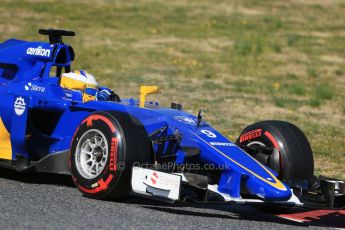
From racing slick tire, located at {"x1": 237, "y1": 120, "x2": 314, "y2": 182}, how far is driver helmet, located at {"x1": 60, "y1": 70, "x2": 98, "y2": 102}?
1.79 meters

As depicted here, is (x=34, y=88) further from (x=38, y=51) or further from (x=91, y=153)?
(x=91, y=153)

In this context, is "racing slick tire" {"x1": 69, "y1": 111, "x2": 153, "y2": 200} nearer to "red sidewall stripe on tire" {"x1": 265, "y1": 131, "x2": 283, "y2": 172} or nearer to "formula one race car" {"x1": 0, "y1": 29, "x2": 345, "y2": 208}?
"formula one race car" {"x1": 0, "y1": 29, "x2": 345, "y2": 208}

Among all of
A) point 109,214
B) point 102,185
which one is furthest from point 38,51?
point 109,214

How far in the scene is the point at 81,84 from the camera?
8.79 meters

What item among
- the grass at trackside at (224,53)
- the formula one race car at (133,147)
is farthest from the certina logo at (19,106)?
the grass at trackside at (224,53)

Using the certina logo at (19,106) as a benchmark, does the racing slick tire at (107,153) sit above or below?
below

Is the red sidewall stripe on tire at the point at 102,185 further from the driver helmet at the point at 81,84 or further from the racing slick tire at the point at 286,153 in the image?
the racing slick tire at the point at 286,153

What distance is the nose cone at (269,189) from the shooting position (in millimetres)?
7375

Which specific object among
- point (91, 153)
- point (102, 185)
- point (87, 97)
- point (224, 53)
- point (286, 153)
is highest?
point (224, 53)

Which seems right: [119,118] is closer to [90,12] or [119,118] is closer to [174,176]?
[174,176]

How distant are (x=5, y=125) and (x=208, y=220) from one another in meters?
2.55

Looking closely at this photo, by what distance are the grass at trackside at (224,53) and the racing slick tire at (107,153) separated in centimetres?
368

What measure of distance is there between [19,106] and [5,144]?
0.46m

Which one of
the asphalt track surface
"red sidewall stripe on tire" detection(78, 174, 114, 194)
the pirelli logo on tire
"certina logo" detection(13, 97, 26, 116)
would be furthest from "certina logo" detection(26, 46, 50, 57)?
the pirelli logo on tire
